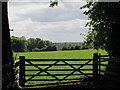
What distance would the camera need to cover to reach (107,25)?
10453mm

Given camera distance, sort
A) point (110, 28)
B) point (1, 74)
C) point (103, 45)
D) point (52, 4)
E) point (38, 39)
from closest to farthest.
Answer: point (1, 74) < point (110, 28) < point (103, 45) < point (52, 4) < point (38, 39)

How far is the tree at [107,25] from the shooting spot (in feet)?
32.2

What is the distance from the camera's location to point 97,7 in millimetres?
10453

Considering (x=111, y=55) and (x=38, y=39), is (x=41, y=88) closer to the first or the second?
(x=111, y=55)

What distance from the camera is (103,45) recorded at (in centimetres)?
1153

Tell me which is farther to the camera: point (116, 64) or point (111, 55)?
point (111, 55)

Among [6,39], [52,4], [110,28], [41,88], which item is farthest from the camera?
[52,4]

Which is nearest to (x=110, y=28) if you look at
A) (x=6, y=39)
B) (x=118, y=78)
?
(x=118, y=78)

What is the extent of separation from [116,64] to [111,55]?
1.04 meters

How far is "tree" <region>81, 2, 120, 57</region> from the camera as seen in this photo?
9805 mm

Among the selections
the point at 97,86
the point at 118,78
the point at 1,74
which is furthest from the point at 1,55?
the point at 118,78

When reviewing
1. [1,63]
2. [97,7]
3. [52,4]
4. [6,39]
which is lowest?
[1,63]

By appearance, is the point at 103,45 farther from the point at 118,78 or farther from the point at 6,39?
the point at 6,39

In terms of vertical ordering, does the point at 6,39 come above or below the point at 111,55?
above
